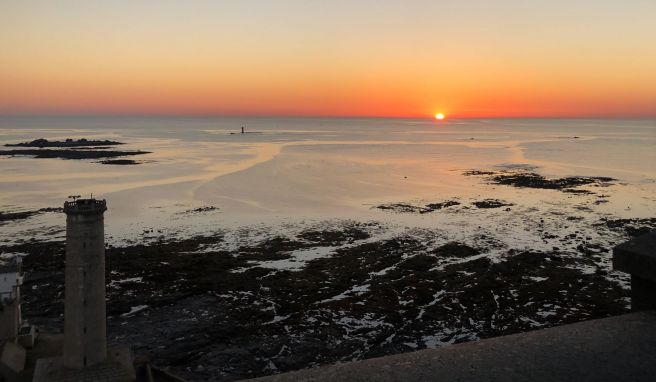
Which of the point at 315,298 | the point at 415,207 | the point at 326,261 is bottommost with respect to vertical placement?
the point at 315,298

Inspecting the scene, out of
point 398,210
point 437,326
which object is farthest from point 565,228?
point 437,326

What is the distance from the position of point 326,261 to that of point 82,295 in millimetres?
12952

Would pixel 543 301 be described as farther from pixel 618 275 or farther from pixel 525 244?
pixel 525 244

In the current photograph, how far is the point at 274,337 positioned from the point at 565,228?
22843mm

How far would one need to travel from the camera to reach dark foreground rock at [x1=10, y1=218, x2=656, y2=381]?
1689cm

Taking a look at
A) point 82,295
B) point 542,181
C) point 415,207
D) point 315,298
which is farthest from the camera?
A: point 542,181

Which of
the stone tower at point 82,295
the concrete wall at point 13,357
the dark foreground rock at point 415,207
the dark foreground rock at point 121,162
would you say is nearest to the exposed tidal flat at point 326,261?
the dark foreground rock at point 415,207

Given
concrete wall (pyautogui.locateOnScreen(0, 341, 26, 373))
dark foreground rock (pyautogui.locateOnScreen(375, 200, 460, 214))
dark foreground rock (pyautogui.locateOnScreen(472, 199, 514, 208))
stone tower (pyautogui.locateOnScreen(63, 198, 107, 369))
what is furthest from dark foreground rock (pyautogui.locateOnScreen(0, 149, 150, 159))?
concrete wall (pyautogui.locateOnScreen(0, 341, 26, 373))

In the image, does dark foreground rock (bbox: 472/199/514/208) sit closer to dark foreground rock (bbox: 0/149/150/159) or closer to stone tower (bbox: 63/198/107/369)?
stone tower (bbox: 63/198/107/369)

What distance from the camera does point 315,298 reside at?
21109 millimetres

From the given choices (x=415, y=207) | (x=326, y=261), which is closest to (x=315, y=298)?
(x=326, y=261)

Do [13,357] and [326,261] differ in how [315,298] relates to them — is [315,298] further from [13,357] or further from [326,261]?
[13,357]

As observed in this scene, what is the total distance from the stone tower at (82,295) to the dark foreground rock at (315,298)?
1625 mm

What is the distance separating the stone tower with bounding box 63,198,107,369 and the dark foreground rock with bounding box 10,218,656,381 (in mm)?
1625
